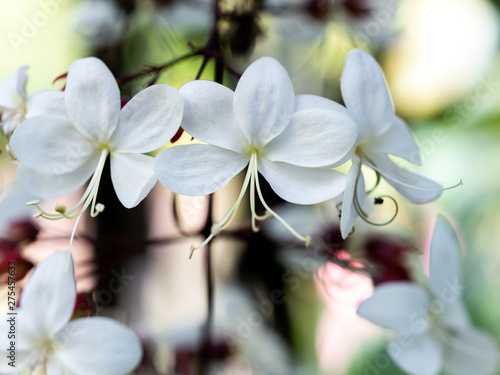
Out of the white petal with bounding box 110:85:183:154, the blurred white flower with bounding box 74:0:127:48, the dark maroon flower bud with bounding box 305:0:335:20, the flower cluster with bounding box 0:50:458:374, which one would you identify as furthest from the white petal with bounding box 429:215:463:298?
the blurred white flower with bounding box 74:0:127:48

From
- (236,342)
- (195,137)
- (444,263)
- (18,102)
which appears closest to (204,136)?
(195,137)

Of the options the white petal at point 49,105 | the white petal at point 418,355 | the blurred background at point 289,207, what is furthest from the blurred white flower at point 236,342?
the white petal at point 49,105

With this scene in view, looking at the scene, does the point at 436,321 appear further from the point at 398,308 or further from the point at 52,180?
the point at 52,180

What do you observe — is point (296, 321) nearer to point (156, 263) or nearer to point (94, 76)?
point (156, 263)

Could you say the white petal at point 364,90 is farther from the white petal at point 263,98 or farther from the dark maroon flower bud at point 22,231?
the dark maroon flower bud at point 22,231

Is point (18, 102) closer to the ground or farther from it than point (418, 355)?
farther from it

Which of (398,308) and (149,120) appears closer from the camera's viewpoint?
(149,120)

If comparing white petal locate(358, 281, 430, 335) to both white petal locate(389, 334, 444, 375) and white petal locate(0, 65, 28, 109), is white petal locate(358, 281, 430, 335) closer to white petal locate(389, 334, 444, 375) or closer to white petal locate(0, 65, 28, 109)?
white petal locate(389, 334, 444, 375)
